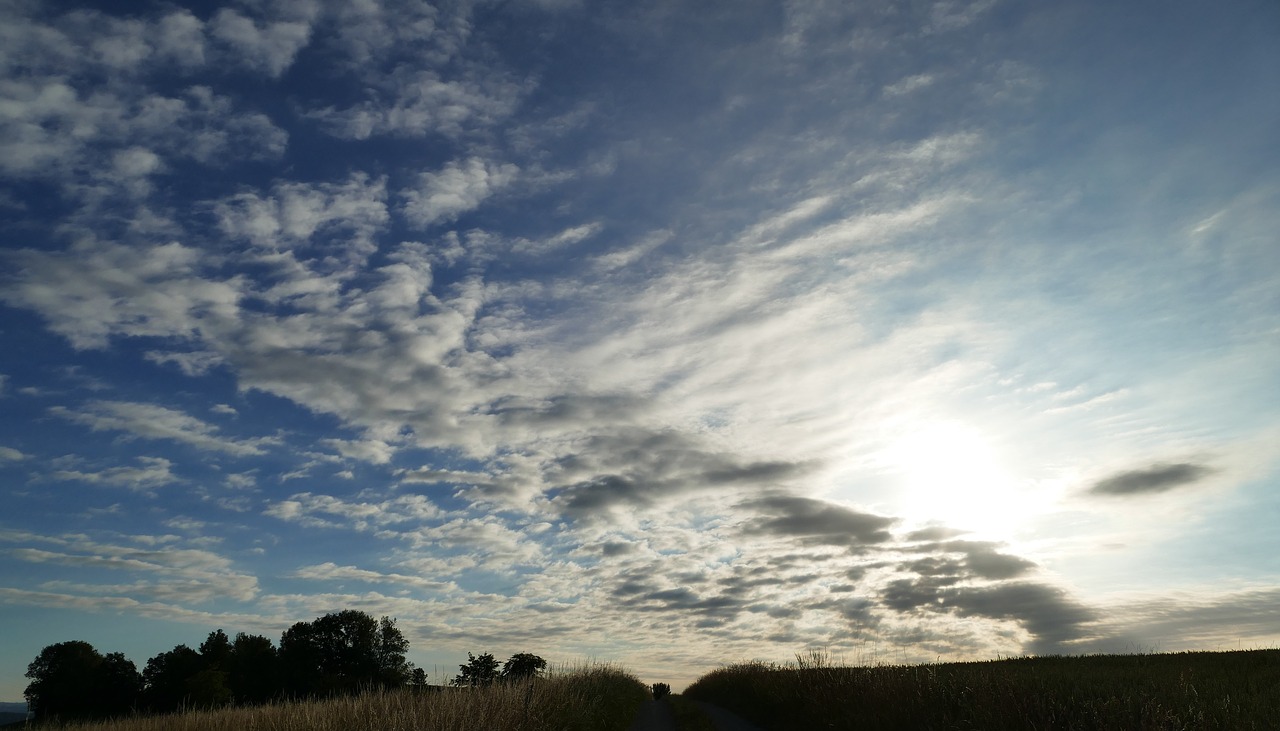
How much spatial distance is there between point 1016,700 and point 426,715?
12.2 metres

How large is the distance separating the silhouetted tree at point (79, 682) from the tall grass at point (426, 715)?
Answer: 6750cm

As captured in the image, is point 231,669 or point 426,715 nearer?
point 426,715

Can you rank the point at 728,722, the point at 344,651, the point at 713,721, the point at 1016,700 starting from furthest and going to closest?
the point at 344,651
the point at 713,721
the point at 728,722
the point at 1016,700

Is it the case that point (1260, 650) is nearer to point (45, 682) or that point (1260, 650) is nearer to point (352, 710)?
point (352, 710)

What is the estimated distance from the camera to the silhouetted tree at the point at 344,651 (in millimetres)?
82000

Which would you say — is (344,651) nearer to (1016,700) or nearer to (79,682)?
(79,682)

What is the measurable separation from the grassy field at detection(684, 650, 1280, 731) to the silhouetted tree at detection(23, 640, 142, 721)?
7692cm

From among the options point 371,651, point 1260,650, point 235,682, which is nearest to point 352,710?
point 1260,650

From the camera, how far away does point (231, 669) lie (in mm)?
83438

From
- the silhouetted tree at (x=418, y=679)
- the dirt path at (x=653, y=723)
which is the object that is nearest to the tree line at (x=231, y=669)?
the dirt path at (x=653, y=723)

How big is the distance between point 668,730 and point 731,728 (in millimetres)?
2466

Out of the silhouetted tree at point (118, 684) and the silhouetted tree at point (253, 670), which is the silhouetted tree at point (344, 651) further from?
the silhouetted tree at point (118, 684)

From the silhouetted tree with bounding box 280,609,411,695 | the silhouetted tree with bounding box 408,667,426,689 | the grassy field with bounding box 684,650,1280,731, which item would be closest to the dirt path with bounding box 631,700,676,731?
the grassy field with bounding box 684,650,1280,731

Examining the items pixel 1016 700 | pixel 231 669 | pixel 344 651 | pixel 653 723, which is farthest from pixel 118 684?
pixel 1016 700
